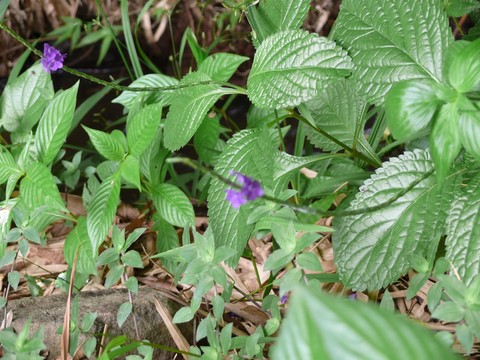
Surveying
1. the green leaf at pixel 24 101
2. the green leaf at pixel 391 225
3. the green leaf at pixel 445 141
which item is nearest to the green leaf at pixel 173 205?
the green leaf at pixel 391 225

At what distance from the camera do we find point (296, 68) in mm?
1105

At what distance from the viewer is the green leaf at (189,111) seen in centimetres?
119

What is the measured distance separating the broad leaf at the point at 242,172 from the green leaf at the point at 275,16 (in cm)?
23

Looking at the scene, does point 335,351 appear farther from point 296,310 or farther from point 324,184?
point 324,184

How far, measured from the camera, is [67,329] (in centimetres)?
104

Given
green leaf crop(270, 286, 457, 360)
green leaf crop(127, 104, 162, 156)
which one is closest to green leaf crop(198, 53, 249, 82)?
green leaf crop(127, 104, 162, 156)

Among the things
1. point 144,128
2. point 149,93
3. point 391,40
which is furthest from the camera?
point 149,93

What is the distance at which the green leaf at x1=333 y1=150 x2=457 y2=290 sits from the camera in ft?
3.41

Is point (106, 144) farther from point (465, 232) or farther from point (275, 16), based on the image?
point (465, 232)

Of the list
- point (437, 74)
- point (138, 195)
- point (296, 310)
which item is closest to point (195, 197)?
point (138, 195)

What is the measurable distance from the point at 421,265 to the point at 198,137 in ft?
2.22

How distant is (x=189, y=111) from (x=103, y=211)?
0.87 ft

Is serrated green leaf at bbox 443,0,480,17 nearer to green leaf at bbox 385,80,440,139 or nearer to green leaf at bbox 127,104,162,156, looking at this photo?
green leaf at bbox 385,80,440,139

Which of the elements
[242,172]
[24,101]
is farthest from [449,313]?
[24,101]
